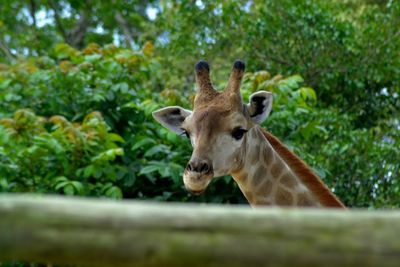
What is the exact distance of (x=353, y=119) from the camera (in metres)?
12.9

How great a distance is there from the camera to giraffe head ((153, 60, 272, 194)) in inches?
263

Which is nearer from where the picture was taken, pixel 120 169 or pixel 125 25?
pixel 120 169

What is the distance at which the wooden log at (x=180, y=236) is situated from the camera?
262cm

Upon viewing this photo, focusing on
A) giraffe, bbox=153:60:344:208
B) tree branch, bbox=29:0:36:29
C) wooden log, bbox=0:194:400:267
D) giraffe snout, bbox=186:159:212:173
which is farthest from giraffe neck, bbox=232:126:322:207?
tree branch, bbox=29:0:36:29

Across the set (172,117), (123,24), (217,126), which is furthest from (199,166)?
(123,24)

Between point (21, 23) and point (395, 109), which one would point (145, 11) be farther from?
point (395, 109)

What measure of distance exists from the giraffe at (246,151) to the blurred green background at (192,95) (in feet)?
7.57

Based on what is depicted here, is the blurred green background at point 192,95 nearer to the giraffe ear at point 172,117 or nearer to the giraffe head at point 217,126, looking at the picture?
the giraffe ear at point 172,117

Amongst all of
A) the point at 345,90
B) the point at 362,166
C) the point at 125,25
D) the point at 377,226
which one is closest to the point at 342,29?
the point at 345,90

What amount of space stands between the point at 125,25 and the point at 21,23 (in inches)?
104

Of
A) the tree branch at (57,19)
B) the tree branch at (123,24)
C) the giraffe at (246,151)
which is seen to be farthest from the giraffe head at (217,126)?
the tree branch at (57,19)

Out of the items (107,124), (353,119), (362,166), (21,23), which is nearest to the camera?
(107,124)

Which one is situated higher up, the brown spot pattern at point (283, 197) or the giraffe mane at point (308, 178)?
the giraffe mane at point (308, 178)

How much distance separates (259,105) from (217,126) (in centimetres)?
49
